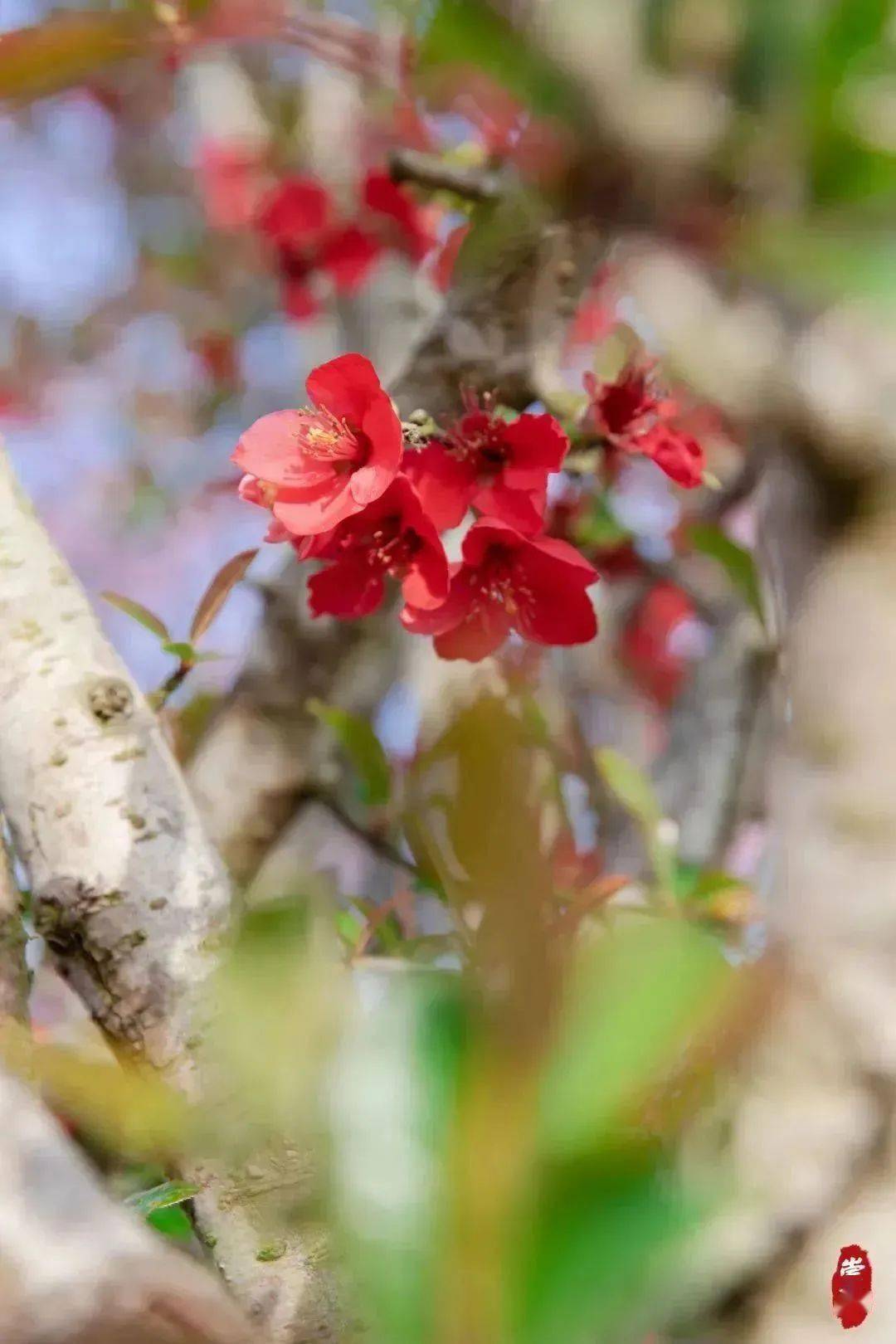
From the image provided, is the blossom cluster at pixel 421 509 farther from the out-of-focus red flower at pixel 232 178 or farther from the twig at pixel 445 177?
the out-of-focus red flower at pixel 232 178

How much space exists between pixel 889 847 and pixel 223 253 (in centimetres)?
188

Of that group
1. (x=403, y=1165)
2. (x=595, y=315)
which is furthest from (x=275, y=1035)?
(x=595, y=315)

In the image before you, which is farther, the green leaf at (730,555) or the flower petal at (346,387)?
the green leaf at (730,555)

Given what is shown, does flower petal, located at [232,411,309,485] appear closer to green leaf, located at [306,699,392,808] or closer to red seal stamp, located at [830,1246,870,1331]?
green leaf, located at [306,699,392,808]

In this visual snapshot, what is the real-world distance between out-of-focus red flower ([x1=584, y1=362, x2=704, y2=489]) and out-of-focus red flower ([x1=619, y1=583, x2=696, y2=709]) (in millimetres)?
846

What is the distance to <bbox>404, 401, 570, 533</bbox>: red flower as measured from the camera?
1.65ft

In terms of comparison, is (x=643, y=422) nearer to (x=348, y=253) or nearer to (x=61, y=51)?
(x=61, y=51)

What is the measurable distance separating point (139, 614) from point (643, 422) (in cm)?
33

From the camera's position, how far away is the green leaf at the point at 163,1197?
39 cm

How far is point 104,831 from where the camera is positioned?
46 centimetres

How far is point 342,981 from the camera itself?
246mm

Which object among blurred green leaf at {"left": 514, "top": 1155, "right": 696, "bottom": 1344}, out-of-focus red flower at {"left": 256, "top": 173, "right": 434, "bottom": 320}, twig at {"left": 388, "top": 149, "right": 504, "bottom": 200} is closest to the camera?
blurred green leaf at {"left": 514, "top": 1155, "right": 696, "bottom": 1344}

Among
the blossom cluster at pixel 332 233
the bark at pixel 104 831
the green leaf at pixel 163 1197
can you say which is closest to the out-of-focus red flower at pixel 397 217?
the blossom cluster at pixel 332 233

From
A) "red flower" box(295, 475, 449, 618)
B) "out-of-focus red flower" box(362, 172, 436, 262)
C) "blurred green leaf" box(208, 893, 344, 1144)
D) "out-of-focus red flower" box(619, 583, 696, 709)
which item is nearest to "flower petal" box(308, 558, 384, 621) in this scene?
"red flower" box(295, 475, 449, 618)
